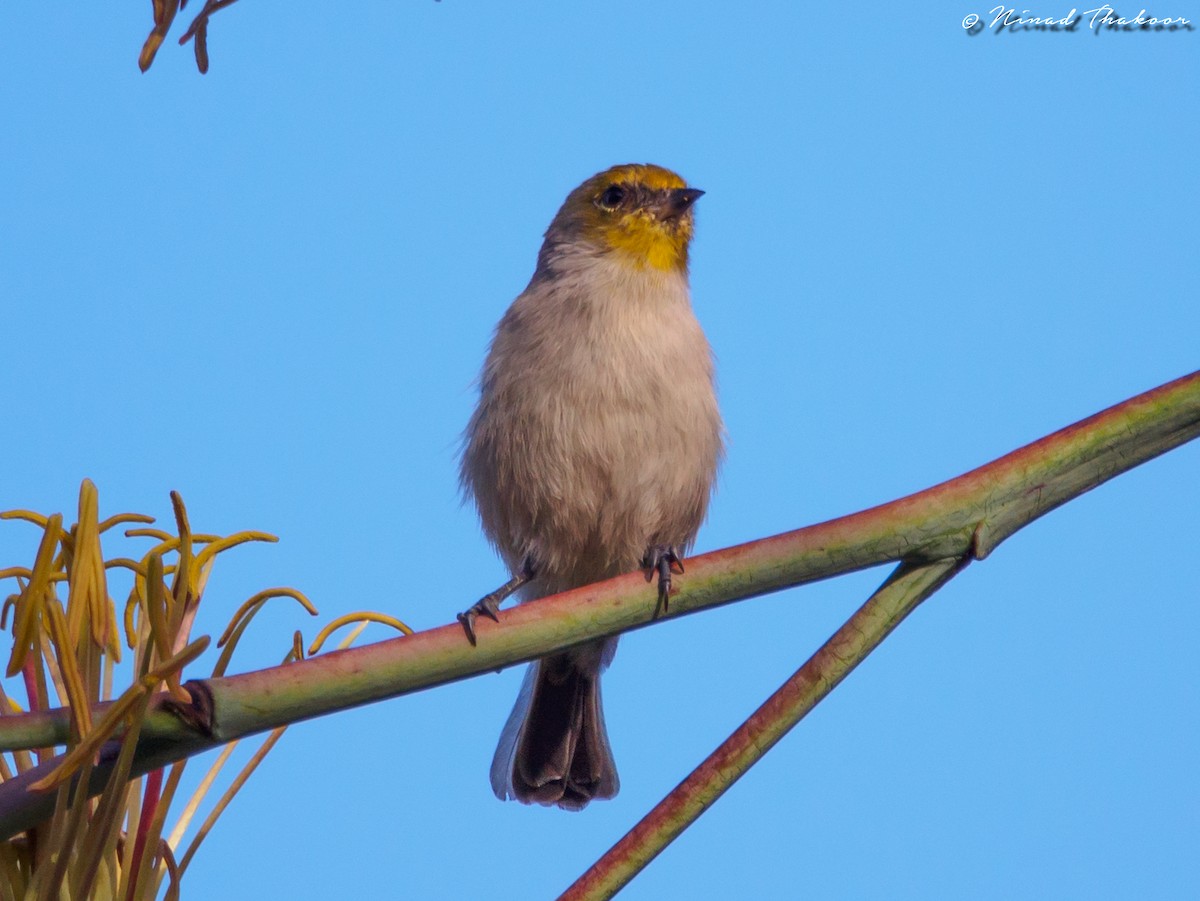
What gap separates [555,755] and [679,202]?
1.85 m

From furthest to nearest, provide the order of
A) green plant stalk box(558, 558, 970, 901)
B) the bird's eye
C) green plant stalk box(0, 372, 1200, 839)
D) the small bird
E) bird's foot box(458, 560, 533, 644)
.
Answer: the bird's eye < the small bird < bird's foot box(458, 560, 533, 644) < green plant stalk box(0, 372, 1200, 839) < green plant stalk box(558, 558, 970, 901)

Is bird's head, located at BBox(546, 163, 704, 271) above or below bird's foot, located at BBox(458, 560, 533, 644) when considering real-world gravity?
above

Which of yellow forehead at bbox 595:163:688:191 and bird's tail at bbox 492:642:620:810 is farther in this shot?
yellow forehead at bbox 595:163:688:191

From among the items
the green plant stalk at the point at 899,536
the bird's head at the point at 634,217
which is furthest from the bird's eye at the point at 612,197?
the green plant stalk at the point at 899,536

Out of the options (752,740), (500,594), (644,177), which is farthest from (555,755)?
(752,740)

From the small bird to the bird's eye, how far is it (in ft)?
0.04

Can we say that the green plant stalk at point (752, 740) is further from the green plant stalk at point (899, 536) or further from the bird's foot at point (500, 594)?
the bird's foot at point (500, 594)

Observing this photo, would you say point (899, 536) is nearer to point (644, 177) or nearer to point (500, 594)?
point (500, 594)

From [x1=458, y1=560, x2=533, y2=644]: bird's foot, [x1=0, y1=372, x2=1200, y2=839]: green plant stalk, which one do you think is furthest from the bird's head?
[x1=0, y1=372, x2=1200, y2=839]: green plant stalk

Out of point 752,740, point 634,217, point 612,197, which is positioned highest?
point 612,197

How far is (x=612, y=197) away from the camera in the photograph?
15.6 feet

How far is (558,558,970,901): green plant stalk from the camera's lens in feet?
5.35

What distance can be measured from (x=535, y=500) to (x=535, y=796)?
3.27 feet

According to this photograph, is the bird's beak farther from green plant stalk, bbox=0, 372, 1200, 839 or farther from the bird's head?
green plant stalk, bbox=0, 372, 1200, 839
